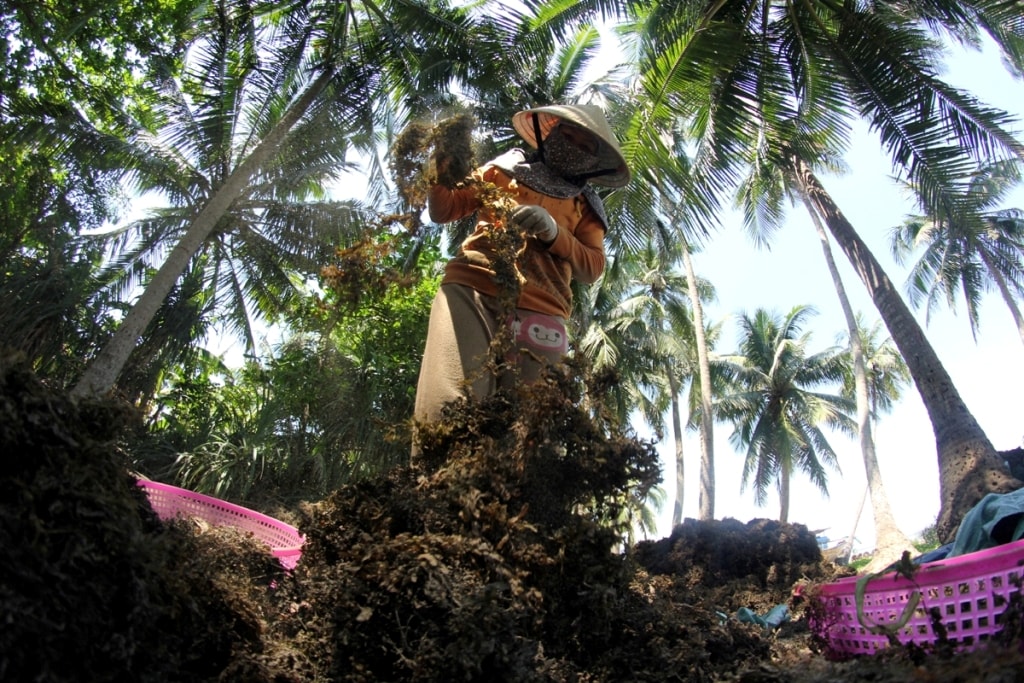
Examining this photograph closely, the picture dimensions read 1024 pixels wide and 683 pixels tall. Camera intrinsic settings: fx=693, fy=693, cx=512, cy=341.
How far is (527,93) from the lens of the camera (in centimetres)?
966

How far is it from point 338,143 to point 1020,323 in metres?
20.0

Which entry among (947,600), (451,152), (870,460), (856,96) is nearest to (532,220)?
(451,152)

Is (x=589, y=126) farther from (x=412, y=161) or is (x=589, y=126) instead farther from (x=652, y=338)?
(x=652, y=338)

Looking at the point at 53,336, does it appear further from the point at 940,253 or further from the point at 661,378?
the point at 940,253

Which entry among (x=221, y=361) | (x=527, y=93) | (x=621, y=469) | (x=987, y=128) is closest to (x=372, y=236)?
(x=621, y=469)

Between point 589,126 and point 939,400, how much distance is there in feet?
20.4

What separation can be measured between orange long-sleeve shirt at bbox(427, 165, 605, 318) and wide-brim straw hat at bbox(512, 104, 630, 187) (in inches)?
6.8

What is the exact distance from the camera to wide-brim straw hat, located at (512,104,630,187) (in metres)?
2.63

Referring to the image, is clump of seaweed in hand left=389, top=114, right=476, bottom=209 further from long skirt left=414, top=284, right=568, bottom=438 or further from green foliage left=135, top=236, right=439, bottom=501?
green foliage left=135, top=236, right=439, bottom=501

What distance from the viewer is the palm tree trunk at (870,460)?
13.2 meters

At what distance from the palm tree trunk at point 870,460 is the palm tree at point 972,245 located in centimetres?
261

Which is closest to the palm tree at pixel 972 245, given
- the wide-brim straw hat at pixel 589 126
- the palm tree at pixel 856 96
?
the palm tree at pixel 856 96

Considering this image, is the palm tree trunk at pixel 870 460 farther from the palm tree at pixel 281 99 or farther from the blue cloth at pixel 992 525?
the blue cloth at pixel 992 525

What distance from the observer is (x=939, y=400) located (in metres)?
7.10
